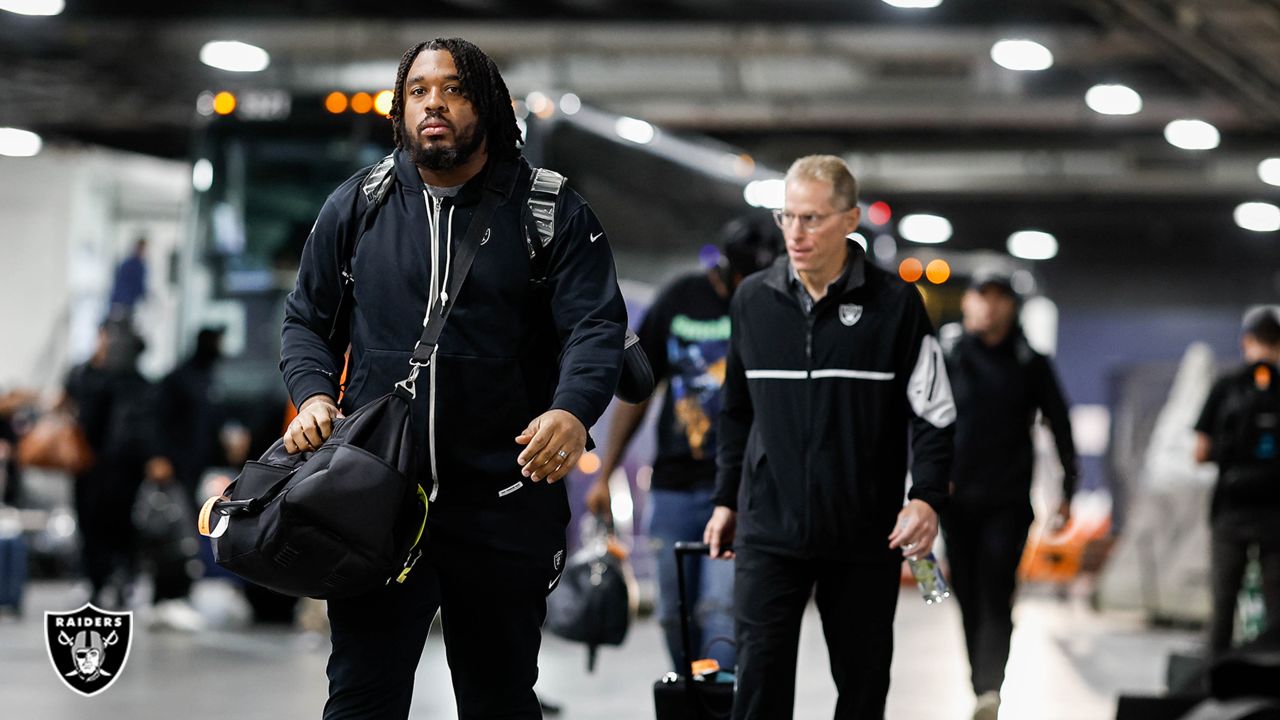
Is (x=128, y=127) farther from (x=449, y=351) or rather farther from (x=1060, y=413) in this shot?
(x=449, y=351)

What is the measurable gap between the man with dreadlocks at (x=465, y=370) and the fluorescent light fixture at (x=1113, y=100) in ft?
60.4

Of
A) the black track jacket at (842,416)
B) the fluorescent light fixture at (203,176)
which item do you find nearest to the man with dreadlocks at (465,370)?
the black track jacket at (842,416)

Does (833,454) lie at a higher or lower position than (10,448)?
lower

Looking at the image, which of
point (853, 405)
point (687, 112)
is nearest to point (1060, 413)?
point (853, 405)

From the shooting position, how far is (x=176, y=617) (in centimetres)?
1299

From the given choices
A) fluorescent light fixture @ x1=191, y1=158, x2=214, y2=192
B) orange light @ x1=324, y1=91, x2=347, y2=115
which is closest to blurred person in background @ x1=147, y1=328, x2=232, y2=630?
fluorescent light fixture @ x1=191, y1=158, x2=214, y2=192

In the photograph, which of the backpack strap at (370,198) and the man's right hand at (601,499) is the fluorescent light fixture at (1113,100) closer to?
the man's right hand at (601,499)

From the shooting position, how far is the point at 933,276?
2627cm

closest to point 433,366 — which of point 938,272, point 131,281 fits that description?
point 131,281

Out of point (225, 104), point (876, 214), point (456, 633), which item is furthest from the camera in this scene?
point (876, 214)

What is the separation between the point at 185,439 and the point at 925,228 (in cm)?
2464

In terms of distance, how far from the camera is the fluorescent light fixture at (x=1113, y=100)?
2128 cm

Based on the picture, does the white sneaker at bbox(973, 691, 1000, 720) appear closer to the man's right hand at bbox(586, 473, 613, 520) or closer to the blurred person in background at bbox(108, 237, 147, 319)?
the man's right hand at bbox(586, 473, 613, 520)

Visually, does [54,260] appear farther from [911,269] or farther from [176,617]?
[176,617]
